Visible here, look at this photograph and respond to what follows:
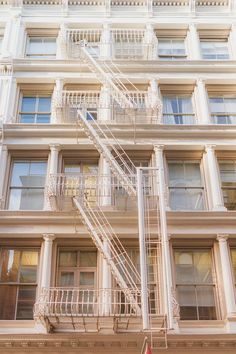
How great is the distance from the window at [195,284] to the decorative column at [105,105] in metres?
5.15

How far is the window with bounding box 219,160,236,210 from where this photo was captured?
49.6ft

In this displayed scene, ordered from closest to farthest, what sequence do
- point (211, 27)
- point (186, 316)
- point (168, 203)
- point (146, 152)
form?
point (186, 316), point (168, 203), point (146, 152), point (211, 27)

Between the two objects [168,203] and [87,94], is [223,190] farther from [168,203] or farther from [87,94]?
[87,94]

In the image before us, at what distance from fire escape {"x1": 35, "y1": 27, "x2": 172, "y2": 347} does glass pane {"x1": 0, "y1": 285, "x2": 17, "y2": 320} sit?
1130 millimetres

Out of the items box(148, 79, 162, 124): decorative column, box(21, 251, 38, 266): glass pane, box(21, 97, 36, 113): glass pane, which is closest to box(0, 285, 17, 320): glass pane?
box(21, 251, 38, 266): glass pane

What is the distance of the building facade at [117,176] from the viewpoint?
12.2 m

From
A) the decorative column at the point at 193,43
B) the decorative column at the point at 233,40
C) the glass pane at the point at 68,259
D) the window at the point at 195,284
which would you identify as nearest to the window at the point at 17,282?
the glass pane at the point at 68,259

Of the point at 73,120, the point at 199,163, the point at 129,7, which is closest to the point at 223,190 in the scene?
the point at 199,163

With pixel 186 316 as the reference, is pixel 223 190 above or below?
above

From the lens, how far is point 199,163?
52.6 feet

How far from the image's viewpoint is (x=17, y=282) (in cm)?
1354

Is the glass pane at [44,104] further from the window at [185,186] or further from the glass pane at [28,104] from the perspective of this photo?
the window at [185,186]

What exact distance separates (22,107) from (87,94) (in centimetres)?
226

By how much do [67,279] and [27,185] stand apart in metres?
3.34
